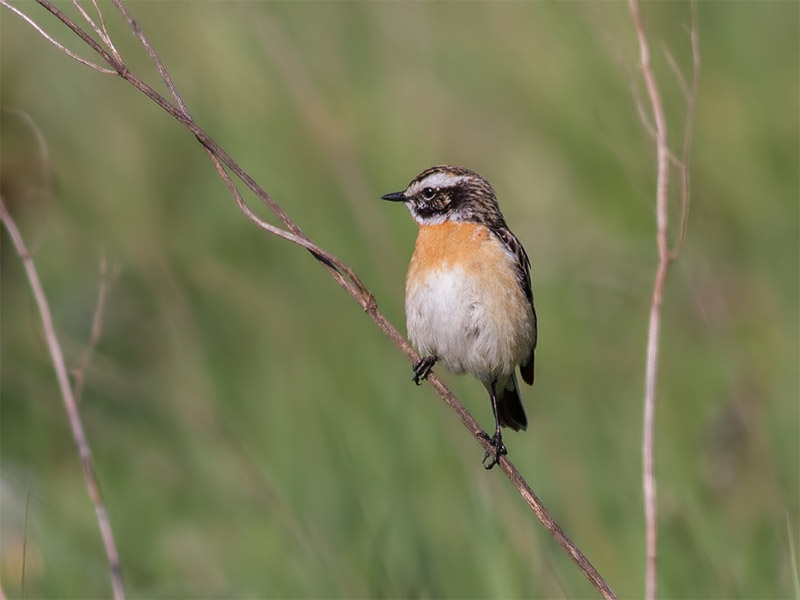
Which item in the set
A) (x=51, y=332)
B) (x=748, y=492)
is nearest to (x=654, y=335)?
(x=51, y=332)

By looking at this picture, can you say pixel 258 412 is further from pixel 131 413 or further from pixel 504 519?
pixel 504 519

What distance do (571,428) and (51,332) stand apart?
3.41m

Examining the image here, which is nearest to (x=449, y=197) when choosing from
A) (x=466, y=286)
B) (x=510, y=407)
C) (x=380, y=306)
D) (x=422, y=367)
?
(x=466, y=286)

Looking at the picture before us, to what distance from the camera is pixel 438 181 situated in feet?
15.2

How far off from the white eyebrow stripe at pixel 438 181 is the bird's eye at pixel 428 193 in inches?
0.7

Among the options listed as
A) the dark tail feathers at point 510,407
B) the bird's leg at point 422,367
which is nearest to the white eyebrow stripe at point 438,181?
the bird's leg at point 422,367

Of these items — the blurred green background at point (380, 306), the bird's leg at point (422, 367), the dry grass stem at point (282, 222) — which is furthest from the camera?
the blurred green background at point (380, 306)

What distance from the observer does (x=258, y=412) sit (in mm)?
6312

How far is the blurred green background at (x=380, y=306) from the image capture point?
478cm

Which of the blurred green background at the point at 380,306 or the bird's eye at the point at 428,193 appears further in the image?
the blurred green background at the point at 380,306

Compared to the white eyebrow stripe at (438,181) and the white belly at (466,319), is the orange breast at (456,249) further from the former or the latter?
the white eyebrow stripe at (438,181)

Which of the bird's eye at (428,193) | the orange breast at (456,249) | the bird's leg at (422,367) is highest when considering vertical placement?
the bird's eye at (428,193)

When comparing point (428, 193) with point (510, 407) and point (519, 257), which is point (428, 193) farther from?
point (510, 407)

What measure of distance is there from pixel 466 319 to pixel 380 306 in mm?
1792
